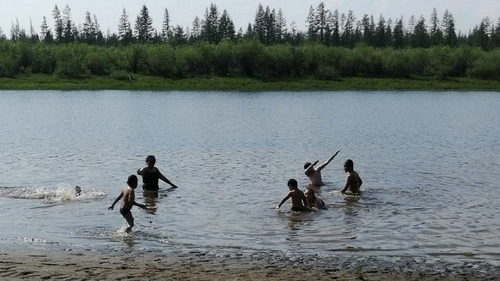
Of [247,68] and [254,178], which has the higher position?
[247,68]

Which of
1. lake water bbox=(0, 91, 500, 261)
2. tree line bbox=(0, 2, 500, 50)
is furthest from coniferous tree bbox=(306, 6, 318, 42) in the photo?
lake water bbox=(0, 91, 500, 261)

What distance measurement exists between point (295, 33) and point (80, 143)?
501ft

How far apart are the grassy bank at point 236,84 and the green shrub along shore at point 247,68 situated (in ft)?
0.52

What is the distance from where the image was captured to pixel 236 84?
115500 mm

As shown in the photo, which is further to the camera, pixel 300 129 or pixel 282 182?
pixel 300 129

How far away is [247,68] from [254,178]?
3761 inches

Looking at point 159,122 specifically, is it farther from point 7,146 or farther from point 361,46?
point 361,46

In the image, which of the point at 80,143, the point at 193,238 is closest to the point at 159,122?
the point at 80,143

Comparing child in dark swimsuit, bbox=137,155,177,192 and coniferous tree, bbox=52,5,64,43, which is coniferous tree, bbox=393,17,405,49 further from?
child in dark swimsuit, bbox=137,155,177,192

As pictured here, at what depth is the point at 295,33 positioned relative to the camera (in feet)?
626

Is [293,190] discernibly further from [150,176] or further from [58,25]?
[58,25]

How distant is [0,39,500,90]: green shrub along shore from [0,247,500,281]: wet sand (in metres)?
98.4

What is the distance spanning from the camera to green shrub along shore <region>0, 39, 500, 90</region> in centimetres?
11669

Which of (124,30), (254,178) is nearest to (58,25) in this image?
(124,30)
